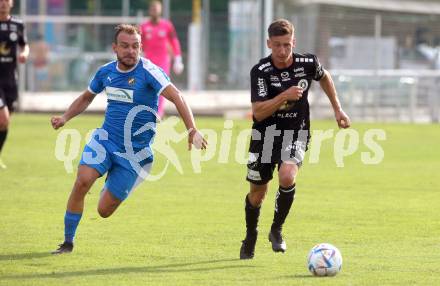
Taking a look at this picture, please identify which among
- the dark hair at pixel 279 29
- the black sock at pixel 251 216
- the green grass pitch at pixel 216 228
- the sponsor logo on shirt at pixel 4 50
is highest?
the dark hair at pixel 279 29

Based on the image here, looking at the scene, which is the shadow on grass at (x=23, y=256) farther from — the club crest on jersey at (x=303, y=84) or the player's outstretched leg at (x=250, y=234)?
the club crest on jersey at (x=303, y=84)

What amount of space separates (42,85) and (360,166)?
1559 cm

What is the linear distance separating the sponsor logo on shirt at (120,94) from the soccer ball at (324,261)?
7.43 feet

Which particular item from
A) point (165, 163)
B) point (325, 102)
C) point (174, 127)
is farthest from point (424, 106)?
point (165, 163)

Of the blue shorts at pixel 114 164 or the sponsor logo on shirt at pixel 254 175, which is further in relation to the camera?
the blue shorts at pixel 114 164

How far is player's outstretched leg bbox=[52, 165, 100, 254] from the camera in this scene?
9.86 m

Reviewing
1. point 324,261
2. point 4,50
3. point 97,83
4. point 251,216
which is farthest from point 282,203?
point 4,50

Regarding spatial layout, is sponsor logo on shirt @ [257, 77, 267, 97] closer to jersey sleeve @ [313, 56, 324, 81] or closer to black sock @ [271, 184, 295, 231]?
jersey sleeve @ [313, 56, 324, 81]

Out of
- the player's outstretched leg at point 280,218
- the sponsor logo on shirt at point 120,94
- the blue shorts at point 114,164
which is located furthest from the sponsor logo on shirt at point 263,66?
the blue shorts at point 114,164

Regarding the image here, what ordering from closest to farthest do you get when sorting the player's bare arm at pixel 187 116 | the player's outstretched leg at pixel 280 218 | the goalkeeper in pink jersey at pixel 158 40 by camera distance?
the player's bare arm at pixel 187 116 → the player's outstretched leg at pixel 280 218 → the goalkeeper in pink jersey at pixel 158 40

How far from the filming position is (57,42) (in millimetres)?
32875

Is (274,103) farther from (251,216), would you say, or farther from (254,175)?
(251,216)

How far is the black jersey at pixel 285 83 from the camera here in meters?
9.76

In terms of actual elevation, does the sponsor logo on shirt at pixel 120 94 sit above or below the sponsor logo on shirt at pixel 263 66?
below
